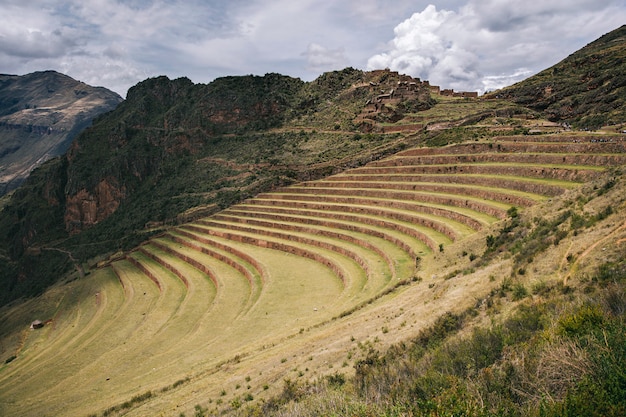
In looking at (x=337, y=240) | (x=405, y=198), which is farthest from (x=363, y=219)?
(x=405, y=198)

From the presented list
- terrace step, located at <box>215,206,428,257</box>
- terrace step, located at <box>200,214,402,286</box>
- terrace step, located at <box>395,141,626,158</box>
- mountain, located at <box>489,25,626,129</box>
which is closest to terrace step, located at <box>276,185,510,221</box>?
terrace step, located at <box>215,206,428,257</box>

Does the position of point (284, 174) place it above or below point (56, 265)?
above

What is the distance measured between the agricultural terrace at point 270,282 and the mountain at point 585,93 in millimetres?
10282

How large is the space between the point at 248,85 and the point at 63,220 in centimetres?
4214

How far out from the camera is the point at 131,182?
64.0m

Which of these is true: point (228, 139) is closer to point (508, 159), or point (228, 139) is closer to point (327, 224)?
point (327, 224)

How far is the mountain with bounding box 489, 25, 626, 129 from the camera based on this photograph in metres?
26.7

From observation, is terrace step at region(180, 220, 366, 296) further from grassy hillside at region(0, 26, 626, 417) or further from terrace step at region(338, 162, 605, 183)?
terrace step at region(338, 162, 605, 183)

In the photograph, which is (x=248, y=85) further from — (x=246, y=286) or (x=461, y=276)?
(x=461, y=276)

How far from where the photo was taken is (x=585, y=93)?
32750 millimetres

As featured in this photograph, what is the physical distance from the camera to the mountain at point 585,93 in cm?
2670

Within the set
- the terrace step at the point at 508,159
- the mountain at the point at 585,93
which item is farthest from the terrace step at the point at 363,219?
the mountain at the point at 585,93

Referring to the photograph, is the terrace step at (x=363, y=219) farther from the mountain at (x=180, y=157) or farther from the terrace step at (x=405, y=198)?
the mountain at (x=180, y=157)

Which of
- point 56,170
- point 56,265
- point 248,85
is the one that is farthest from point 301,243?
point 56,170
